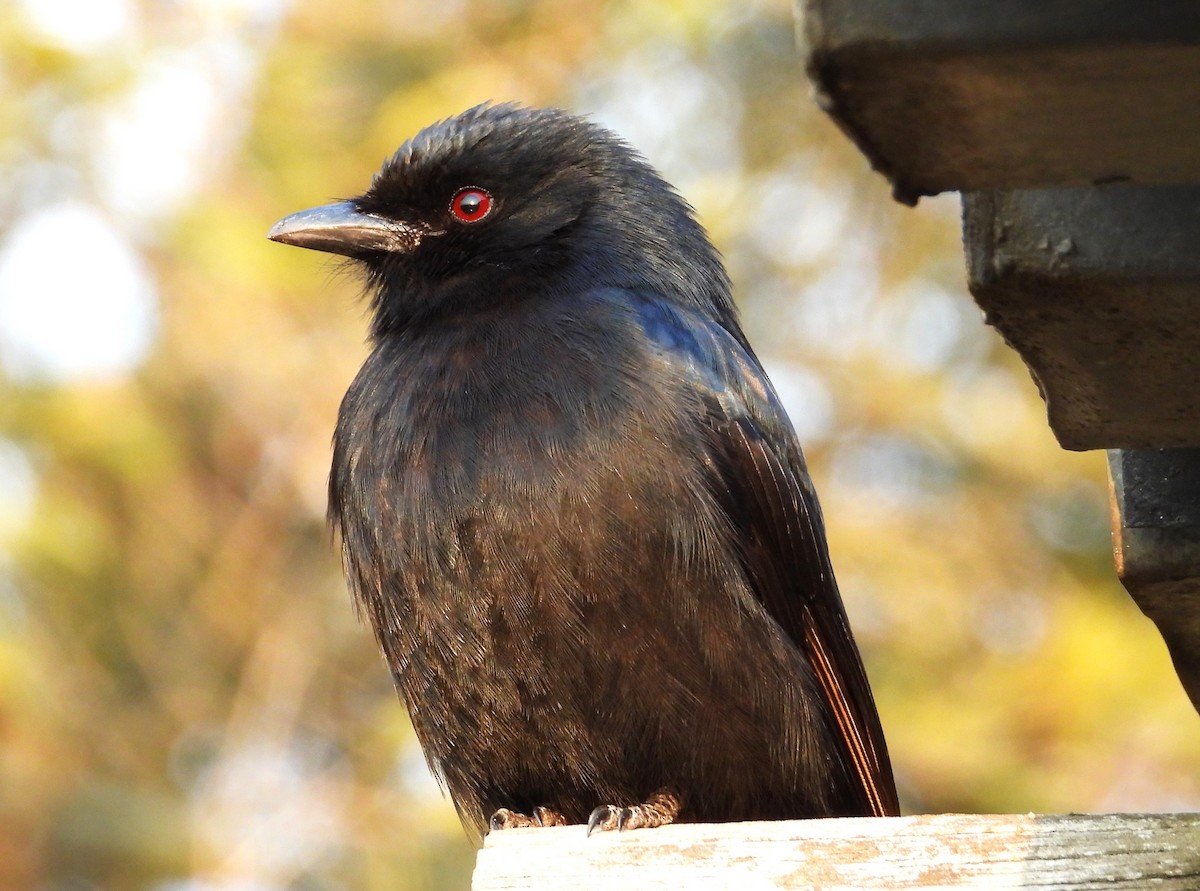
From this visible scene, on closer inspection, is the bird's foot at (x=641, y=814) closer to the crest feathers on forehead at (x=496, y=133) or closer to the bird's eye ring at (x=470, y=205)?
the bird's eye ring at (x=470, y=205)

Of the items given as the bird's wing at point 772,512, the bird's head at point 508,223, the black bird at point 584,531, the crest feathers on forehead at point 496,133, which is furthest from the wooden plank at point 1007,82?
the crest feathers on forehead at point 496,133

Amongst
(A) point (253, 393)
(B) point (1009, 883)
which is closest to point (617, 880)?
(B) point (1009, 883)

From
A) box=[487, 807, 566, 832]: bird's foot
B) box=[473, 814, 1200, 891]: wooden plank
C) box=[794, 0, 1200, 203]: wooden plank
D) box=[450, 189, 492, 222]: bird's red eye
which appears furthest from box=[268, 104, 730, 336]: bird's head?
box=[794, 0, 1200, 203]: wooden plank

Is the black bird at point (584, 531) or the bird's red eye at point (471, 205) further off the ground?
the bird's red eye at point (471, 205)

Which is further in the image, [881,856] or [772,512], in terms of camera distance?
[772,512]

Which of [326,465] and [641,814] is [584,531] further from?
[326,465]

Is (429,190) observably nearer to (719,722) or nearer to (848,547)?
(719,722)

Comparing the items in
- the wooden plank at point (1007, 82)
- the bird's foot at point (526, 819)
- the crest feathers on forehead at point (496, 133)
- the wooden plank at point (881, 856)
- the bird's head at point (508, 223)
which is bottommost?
the wooden plank at point (881, 856)

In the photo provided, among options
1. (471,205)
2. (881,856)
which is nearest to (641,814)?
(881,856)
